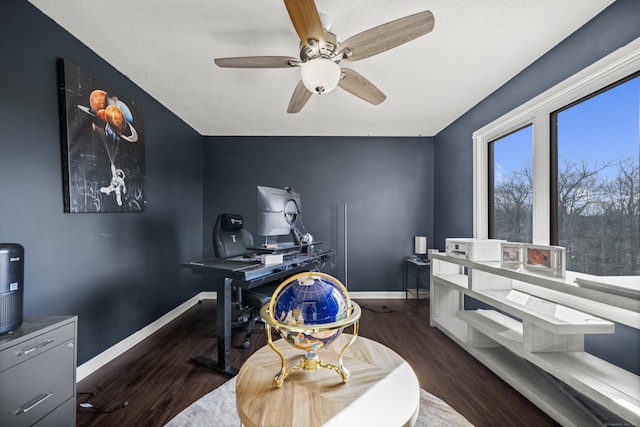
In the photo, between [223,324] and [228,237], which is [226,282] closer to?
[223,324]

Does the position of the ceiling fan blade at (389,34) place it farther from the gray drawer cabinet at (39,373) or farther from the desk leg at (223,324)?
the gray drawer cabinet at (39,373)

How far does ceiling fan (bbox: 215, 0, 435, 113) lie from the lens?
4.08ft

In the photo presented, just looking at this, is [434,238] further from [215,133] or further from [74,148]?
[74,148]

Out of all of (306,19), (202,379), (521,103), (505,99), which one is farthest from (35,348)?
(505,99)

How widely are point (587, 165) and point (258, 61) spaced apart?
7.61 feet

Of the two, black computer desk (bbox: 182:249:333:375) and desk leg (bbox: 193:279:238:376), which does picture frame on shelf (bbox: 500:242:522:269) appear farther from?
desk leg (bbox: 193:279:238:376)

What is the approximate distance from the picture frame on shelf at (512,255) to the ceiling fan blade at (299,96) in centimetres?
191

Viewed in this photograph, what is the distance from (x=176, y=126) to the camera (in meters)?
3.22

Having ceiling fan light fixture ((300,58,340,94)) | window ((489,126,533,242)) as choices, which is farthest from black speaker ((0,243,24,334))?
window ((489,126,533,242))

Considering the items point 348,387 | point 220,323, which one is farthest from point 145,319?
point 348,387

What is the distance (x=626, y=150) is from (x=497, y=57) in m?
1.04

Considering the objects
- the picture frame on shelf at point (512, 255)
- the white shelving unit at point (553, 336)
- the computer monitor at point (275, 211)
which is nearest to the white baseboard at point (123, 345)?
the computer monitor at point (275, 211)

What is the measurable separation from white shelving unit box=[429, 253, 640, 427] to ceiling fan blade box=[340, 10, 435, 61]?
1.52 m

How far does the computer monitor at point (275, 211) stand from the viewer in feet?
7.07
